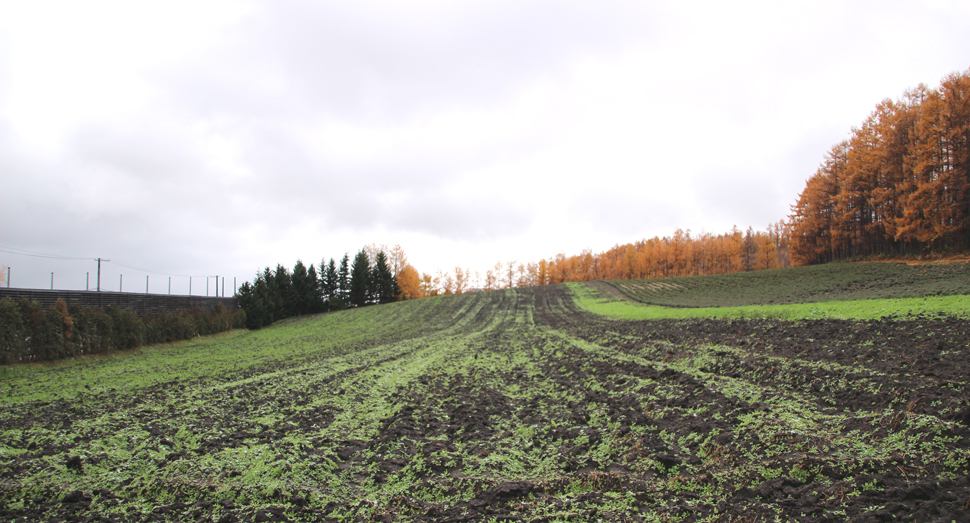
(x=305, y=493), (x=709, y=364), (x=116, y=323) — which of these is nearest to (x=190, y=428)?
(x=305, y=493)

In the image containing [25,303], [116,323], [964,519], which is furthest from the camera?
[116,323]

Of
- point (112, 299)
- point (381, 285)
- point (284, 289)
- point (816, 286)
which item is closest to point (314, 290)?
point (284, 289)

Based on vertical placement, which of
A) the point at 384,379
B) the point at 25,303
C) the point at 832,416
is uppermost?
the point at 25,303

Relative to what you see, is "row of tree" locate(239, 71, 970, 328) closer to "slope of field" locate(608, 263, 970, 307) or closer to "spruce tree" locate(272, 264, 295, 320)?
"spruce tree" locate(272, 264, 295, 320)

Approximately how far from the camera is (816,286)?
29.0 metres

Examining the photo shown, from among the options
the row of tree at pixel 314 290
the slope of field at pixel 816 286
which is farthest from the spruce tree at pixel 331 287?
the slope of field at pixel 816 286

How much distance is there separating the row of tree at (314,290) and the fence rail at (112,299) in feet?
24.8

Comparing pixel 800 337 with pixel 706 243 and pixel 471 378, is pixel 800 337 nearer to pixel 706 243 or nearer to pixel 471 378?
pixel 471 378

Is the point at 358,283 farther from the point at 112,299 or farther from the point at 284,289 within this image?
the point at 112,299

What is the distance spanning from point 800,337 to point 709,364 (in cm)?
393

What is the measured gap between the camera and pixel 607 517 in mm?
3623

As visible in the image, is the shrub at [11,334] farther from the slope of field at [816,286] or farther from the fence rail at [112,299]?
the slope of field at [816,286]

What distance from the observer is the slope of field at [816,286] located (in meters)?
20.5

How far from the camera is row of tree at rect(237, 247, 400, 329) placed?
4472 centimetres
